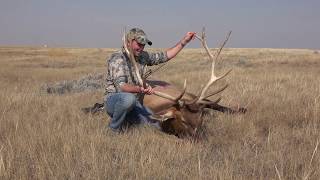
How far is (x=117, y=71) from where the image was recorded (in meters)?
6.43

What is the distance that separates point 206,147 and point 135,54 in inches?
65.8

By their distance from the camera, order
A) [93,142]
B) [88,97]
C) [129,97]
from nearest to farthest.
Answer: [93,142] < [129,97] < [88,97]

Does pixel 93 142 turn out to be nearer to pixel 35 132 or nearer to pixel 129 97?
pixel 35 132

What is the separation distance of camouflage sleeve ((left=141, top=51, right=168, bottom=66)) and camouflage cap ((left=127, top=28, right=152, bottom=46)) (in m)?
0.65

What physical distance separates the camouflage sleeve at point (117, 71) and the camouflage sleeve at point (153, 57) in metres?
0.56

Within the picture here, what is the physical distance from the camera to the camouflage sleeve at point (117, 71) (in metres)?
6.40

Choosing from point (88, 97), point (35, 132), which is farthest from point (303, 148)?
point (88, 97)

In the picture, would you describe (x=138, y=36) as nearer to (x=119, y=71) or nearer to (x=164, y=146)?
(x=119, y=71)

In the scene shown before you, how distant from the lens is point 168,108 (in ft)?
21.0

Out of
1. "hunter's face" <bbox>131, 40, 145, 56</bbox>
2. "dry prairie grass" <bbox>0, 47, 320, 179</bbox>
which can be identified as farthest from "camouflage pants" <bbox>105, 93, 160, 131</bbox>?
"hunter's face" <bbox>131, 40, 145, 56</bbox>

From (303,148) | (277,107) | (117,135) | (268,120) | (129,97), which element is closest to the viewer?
(303,148)

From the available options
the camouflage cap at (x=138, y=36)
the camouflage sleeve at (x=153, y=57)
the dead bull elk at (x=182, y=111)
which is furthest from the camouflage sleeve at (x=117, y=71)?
the camouflage sleeve at (x=153, y=57)

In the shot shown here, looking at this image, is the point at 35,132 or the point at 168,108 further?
the point at 168,108

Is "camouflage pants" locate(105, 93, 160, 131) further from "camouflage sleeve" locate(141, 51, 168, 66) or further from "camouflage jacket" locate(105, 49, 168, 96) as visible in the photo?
"camouflage sleeve" locate(141, 51, 168, 66)
